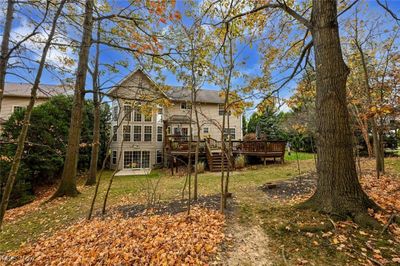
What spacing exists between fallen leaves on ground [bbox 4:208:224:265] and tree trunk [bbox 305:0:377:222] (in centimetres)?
210

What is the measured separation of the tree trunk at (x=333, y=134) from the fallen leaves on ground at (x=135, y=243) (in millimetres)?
2099

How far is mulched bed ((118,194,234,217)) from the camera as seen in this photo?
4895 millimetres

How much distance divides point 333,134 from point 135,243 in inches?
155

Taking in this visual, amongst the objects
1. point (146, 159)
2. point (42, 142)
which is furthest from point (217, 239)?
point (146, 159)

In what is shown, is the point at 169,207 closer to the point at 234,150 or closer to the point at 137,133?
the point at 234,150

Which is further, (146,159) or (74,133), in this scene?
(146,159)

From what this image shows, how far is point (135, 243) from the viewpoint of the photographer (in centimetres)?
325

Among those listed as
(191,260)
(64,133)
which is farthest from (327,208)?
(64,133)

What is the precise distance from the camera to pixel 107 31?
276 inches

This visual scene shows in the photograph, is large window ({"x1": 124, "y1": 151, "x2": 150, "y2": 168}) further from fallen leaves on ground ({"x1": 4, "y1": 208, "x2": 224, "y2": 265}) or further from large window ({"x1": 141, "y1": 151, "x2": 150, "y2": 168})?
fallen leaves on ground ({"x1": 4, "y1": 208, "x2": 224, "y2": 265})

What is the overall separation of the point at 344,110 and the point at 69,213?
706 cm

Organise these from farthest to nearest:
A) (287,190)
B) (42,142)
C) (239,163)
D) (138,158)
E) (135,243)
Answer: (138,158)
(239,163)
(42,142)
(287,190)
(135,243)

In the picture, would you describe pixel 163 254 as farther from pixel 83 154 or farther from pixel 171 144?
pixel 83 154

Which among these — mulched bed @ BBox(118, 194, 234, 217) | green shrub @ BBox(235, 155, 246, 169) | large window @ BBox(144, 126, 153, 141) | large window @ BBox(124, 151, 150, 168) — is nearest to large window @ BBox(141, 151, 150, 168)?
large window @ BBox(124, 151, 150, 168)
